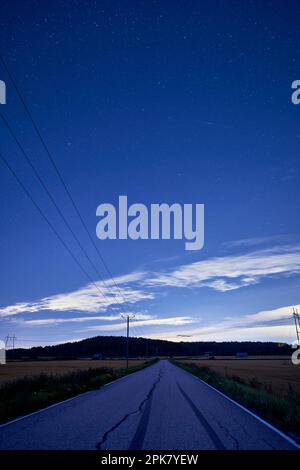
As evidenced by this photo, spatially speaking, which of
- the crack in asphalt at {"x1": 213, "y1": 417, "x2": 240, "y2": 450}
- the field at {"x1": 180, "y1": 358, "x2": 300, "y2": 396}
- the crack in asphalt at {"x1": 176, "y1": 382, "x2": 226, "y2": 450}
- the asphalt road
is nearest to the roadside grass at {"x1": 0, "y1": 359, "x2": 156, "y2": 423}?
the asphalt road

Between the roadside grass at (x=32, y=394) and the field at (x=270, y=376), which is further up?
the roadside grass at (x=32, y=394)

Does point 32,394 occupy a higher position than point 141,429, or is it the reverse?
point 141,429

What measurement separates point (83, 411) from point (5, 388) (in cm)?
684

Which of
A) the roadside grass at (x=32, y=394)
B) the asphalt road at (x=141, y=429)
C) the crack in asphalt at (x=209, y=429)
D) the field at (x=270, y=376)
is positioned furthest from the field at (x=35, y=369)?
the crack in asphalt at (x=209, y=429)

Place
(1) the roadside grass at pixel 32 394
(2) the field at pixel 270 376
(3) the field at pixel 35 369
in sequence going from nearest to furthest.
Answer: (1) the roadside grass at pixel 32 394 < (2) the field at pixel 270 376 < (3) the field at pixel 35 369

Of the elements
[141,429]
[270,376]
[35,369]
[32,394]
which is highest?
[141,429]

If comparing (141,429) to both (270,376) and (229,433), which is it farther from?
(270,376)

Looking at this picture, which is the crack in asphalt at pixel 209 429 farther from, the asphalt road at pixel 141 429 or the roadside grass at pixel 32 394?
the roadside grass at pixel 32 394

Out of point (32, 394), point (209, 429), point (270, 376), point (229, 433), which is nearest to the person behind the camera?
point (229, 433)

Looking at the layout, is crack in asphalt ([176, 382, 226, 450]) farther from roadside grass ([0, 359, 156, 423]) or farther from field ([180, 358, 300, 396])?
roadside grass ([0, 359, 156, 423])

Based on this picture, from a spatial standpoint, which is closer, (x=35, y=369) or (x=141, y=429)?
(x=141, y=429)

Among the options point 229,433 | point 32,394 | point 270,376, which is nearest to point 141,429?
point 229,433
